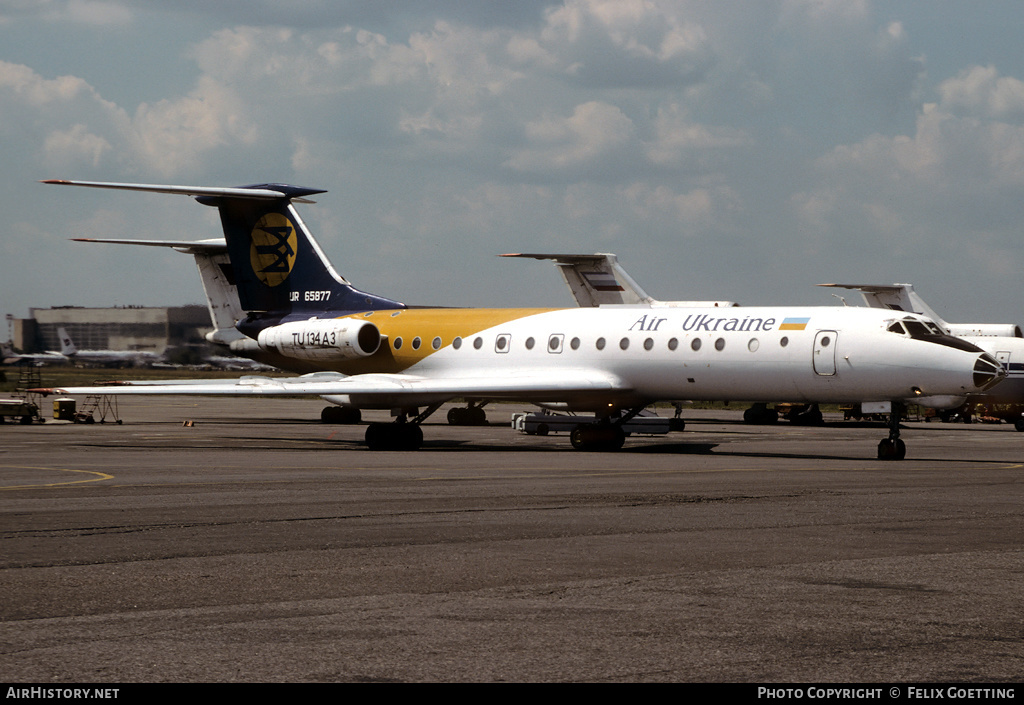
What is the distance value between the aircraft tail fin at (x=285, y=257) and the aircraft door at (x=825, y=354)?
1351cm

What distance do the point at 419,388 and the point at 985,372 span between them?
12.7m

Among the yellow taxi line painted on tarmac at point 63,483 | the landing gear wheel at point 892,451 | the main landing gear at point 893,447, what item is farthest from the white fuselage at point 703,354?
the yellow taxi line painted on tarmac at point 63,483

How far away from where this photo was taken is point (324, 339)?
117 ft

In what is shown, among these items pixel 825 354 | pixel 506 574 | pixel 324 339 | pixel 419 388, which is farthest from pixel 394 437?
pixel 506 574

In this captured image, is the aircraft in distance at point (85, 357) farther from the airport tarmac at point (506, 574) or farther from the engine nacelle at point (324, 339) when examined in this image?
the airport tarmac at point (506, 574)

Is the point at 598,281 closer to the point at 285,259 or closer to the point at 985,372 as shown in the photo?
the point at 285,259

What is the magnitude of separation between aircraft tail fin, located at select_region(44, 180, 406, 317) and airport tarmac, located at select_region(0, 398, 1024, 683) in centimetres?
1479

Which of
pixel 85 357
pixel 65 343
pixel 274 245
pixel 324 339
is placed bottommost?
pixel 324 339

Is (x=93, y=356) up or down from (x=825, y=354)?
up

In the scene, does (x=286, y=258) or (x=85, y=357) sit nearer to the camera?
(x=286, y=258)

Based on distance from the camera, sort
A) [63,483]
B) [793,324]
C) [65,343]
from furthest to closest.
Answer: [65,343], [793,324], [63,483]

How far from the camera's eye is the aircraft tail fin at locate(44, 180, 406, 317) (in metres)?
37.3
